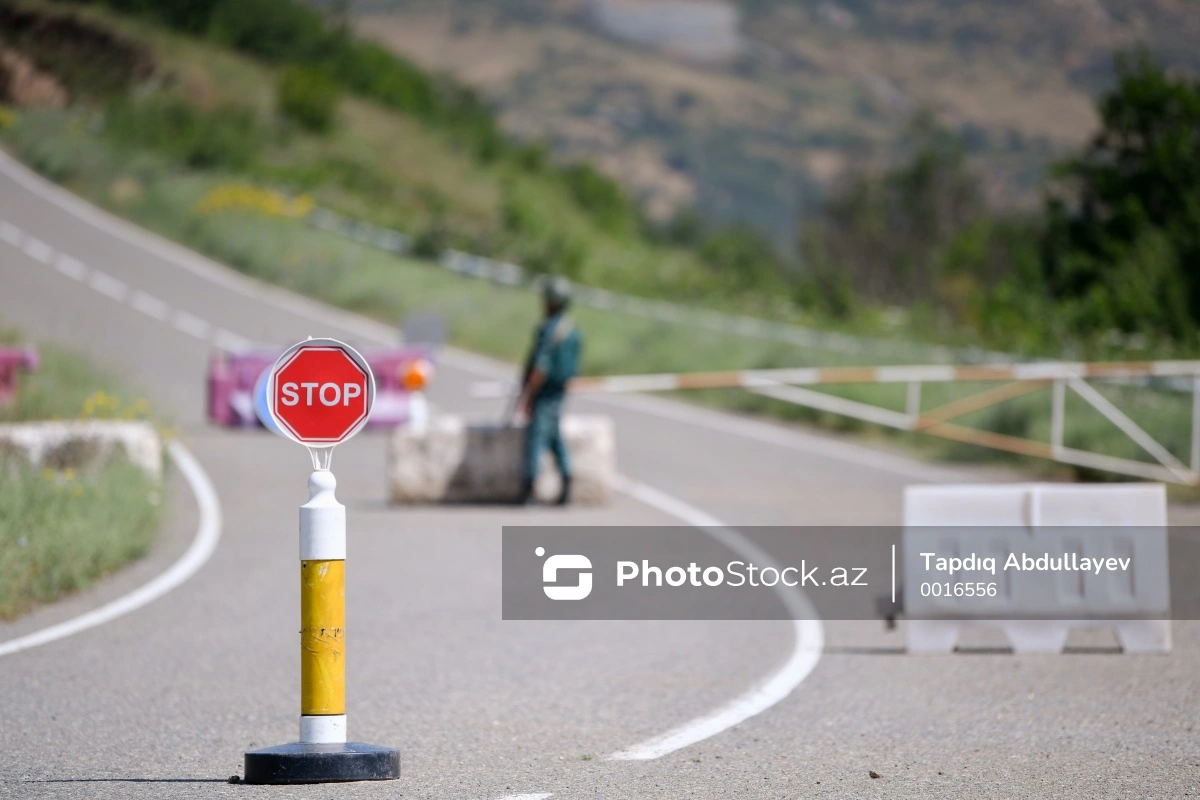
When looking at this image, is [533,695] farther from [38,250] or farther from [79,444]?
[38,250]

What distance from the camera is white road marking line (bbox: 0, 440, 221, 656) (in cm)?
975

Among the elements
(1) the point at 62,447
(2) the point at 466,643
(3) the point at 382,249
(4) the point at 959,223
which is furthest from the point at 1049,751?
(4) the point at 959,223

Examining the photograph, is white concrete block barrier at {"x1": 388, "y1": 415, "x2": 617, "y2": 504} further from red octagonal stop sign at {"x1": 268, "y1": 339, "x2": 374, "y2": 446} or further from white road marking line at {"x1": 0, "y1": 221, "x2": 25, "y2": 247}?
white road marking line at {"x1": 0, "y1": 221, "x2": 25, "y2": 247}

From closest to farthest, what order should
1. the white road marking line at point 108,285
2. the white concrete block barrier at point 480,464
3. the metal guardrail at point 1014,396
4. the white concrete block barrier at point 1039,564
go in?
1. the white concrete block barrier at point 1039,564
2. the white concrete block barrier at point 480,464
3. the metal guardrail at point 1014,396
4. the white road marking line at point 108,285

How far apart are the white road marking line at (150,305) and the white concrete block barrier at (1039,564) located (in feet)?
78.6

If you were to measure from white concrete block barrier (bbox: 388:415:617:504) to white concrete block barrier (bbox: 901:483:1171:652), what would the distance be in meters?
7.08

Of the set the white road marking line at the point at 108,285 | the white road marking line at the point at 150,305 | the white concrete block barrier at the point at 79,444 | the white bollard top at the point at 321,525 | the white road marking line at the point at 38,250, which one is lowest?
the white bollard top at the point at 321,525

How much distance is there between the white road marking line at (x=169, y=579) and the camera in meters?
9.75

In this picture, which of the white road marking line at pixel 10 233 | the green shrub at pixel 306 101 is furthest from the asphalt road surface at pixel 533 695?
the green shrub at pixel 306 101

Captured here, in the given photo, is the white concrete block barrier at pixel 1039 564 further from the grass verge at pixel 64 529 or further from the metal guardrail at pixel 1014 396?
the metal guardrail at pixel 1014 396

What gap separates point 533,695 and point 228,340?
2256 centimetres

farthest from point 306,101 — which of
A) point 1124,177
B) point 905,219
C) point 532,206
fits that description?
point 905,219

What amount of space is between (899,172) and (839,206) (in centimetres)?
628

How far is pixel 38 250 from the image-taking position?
3803 cm
